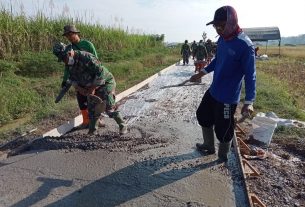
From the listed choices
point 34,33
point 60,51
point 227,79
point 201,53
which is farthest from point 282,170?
point 201,53

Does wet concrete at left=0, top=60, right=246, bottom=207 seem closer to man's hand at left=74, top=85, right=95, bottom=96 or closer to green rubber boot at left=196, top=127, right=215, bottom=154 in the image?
green rubber boot at left=196, top=127, right=215, bottom=154

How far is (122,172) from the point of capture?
4816 millimetres

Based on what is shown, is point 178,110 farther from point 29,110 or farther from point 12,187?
point 12,187

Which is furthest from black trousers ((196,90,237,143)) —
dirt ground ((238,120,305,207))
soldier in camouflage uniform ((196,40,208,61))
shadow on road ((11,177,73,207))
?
soldier in camouflage uniform ((196,40,208,61))

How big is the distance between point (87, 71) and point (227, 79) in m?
2.15

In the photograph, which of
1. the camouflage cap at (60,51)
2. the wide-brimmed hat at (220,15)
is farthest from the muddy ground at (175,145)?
the wide-brimmed hat at (220,15)

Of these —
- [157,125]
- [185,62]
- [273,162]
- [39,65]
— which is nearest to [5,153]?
[157,125]

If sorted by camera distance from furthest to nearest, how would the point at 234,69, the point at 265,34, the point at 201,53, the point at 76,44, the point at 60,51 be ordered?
1. the point at 265,34
2. the point at 201,53
3. the point at 76,44
4. the point at 60,51
5. the point at 234,69

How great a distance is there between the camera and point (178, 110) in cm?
891

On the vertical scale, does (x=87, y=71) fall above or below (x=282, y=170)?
above

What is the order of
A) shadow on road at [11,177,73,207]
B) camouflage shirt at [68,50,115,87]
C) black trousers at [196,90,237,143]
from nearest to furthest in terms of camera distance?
1. shadow on road at [11,177,73,207]
2. black trousers at [196,90,237,143]
3. camouflage shirt at [68,50,115,87]

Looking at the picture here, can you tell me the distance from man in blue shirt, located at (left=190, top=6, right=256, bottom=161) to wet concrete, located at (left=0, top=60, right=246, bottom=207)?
53cm

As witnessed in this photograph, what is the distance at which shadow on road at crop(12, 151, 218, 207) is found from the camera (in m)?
4.02

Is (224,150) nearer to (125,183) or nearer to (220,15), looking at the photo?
(125,183)
